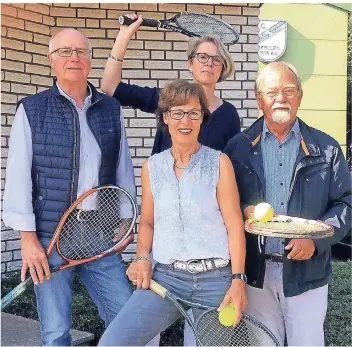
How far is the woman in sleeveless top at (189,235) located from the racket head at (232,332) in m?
0.05

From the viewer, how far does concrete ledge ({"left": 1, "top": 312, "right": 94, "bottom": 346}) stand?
4016mm

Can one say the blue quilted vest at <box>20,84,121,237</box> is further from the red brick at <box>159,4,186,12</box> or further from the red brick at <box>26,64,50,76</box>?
the red brick at <box>159,4,186,12</box>

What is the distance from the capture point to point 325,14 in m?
10.6

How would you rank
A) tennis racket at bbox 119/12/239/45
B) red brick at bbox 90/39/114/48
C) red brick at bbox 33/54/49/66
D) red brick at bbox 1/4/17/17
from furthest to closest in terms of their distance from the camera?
red brick at bbox 90/39/114/48 < red brick at bbox 33/54/49/66 < red brick at bbox 1/4/17/17 < tennis racket at bbox 119/12/239/45

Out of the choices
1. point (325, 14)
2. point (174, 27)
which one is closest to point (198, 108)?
point (174, 27)

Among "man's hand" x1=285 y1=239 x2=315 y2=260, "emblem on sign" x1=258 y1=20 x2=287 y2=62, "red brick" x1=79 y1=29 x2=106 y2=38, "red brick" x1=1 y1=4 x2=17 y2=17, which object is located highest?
"emblem on sign" x1=258 y1=20 x2=287 y2=62

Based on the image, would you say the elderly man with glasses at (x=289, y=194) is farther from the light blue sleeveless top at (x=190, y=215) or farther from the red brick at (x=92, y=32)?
the red brick at (x=92, y=32)

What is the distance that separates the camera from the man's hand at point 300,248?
2.86m

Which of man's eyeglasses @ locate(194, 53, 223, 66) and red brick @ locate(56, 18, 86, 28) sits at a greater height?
red brick @ locate(56, 18, 86, 28)

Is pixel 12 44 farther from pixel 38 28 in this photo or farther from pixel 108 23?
pixel 108 23

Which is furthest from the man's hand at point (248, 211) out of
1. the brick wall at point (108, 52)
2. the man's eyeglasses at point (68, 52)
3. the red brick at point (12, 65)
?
the red brick at point (12, 65)

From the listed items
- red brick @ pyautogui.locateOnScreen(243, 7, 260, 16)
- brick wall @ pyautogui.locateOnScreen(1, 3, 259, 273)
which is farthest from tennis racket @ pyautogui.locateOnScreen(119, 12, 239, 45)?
red brick @ pyautogui.locateOnScreen(243, 7, 260, 16)

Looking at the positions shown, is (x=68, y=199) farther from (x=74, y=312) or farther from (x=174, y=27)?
(x=74, y=312)

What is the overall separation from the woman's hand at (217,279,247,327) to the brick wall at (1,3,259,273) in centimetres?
388
